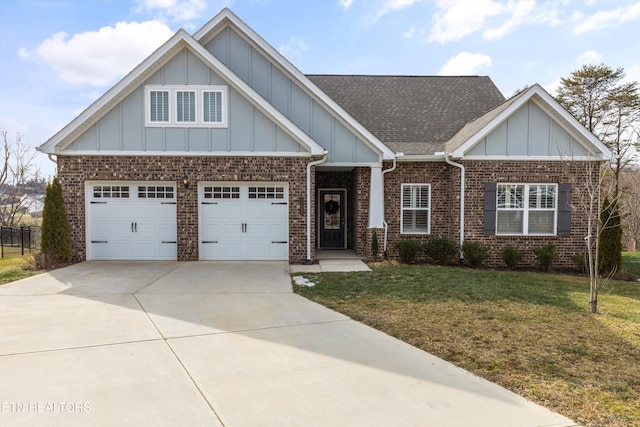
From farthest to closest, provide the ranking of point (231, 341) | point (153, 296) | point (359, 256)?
point (359, 256) < point (153, 296) < point (231, 341)

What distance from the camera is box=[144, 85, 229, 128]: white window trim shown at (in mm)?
10555

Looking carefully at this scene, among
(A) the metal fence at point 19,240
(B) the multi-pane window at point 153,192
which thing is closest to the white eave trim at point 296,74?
(B) the multi-pane window at point 153,192

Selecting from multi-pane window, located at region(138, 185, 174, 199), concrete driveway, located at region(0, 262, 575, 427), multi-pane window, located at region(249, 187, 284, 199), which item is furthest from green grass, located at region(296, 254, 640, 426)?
multi-pane window, located at region(138, 185, 174, 199)

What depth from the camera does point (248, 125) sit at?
1071 centimetres

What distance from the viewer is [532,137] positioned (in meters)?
11.2

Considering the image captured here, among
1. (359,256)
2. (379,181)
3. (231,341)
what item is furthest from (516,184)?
(231,341)

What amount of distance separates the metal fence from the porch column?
1303cm

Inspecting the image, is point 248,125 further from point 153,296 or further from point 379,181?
point 153,296

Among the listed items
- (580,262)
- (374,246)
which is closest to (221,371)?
(374,246)

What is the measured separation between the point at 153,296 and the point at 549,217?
10905 mm

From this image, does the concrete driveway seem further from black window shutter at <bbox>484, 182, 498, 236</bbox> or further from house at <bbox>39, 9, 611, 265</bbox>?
black window shutter at <bbox>484, 182, 498, 236</bbox>

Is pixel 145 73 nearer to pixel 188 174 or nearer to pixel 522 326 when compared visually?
pixel 188 174

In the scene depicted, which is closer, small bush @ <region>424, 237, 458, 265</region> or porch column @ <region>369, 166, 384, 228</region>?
small bush @ <region>424, 237, 458, 265</region>

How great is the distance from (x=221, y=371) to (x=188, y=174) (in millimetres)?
7706
